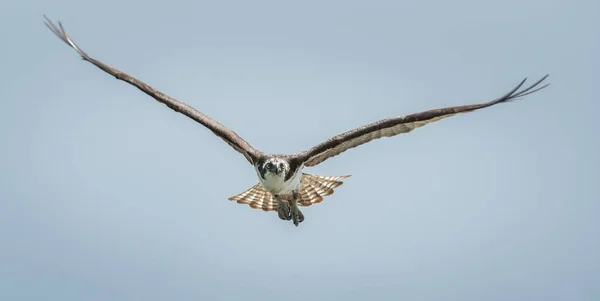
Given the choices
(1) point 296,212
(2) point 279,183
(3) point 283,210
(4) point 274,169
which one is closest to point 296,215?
(1) point 296,212

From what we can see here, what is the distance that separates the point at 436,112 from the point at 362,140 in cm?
190

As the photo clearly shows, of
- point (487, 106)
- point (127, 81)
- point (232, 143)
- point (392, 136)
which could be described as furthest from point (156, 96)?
point (487, 106)

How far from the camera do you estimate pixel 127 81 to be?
17.6 m

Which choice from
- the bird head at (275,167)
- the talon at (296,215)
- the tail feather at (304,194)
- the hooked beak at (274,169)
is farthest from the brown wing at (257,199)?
the hooked beak at (274,169)

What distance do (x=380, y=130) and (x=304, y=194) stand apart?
261 cm

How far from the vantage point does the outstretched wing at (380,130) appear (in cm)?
1625

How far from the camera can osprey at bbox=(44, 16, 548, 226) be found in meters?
17.1

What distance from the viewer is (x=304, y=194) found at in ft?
64.2

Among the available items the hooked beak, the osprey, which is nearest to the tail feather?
the osprey

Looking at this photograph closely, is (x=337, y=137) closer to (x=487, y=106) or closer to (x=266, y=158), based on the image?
(x=266, y=158)

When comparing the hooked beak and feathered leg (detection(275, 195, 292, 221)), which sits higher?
the hooked beak

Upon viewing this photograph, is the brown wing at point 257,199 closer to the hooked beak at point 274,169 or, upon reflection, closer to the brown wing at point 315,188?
the brown wing at point 315,188

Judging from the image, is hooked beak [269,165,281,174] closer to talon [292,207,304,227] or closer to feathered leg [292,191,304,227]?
feathered leg [292,191,304,227]

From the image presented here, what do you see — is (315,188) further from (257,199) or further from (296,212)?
(257,199)
